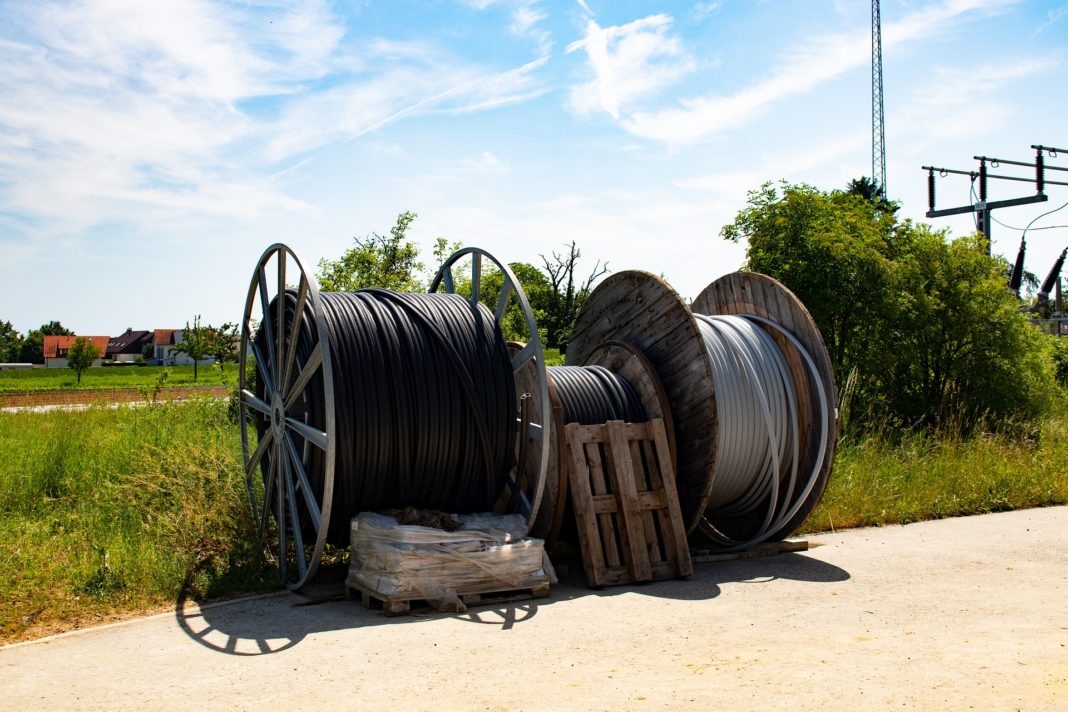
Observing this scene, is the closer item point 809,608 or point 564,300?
point 809,608

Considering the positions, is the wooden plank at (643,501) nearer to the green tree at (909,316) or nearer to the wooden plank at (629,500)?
the wooden plank at (629,500)

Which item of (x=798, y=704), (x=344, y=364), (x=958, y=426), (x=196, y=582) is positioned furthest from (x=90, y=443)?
(x=958, y=426)

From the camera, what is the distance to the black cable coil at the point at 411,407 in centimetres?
645

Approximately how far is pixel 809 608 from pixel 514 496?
2.35m

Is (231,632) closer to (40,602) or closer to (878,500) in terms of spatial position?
(40,602)

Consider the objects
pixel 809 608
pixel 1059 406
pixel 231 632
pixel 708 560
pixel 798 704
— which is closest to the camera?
pixel 798 704

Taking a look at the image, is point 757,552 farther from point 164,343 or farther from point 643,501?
point 164,343

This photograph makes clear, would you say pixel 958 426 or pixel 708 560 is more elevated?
pixel 958 426

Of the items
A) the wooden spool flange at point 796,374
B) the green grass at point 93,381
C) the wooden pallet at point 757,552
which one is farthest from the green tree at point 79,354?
the wooden pallet at point 757,552

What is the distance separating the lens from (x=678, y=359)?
25.5ft

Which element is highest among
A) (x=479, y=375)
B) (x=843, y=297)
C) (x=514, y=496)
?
(x=843, y=297)

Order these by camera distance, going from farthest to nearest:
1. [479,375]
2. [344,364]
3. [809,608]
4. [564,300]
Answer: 1. [564,300]
2. [479,375]
3. [344,364]
4. [809,608]

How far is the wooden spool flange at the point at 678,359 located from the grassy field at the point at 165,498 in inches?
73.8

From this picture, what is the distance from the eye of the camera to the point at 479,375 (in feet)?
22.6
